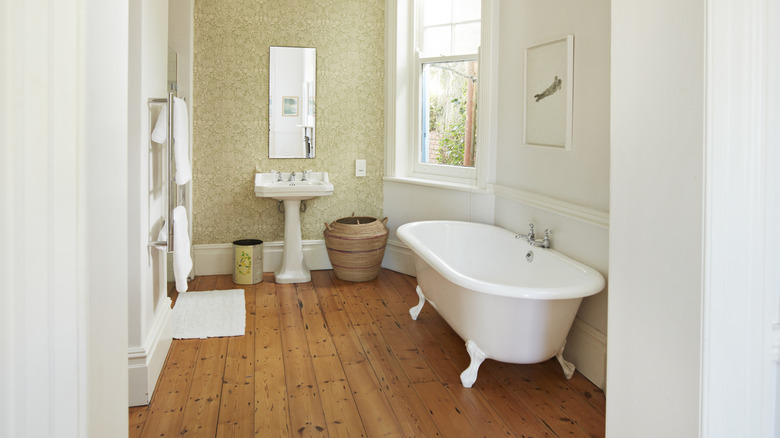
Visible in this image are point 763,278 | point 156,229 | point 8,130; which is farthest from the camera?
point 156,229

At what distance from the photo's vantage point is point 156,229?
10.5 feet

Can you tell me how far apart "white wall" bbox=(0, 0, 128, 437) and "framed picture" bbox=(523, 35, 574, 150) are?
272 centimetres

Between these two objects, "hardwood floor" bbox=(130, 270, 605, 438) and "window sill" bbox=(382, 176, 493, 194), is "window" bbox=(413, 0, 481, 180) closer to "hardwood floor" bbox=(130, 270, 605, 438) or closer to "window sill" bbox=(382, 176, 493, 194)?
"window sill" bbox=(382, 176, 493, 194)

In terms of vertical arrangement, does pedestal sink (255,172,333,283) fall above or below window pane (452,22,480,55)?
below

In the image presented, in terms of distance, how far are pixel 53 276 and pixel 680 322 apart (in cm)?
109

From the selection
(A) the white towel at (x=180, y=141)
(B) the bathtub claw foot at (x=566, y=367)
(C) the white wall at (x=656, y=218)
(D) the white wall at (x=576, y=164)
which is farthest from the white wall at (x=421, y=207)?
(C) the white wall at (x=656, y=218)

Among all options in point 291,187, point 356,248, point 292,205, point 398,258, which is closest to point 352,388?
point 356,248

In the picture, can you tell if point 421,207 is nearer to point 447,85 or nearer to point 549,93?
point 447,85

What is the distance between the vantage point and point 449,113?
5.15 m

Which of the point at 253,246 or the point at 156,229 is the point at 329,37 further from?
the point at 156,229

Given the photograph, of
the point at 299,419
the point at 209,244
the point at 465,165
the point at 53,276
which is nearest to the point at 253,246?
the point at 209,244

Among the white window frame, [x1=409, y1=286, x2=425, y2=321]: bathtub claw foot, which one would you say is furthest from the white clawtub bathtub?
the white window frame

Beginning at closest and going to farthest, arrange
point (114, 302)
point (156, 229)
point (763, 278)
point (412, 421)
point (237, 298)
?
point (763, 278) → point (114, 302) → point (412, 421) → point (156, 229) → point (237, 298)

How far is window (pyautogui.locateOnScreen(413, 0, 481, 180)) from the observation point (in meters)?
4.95
